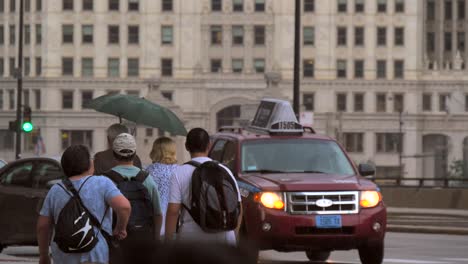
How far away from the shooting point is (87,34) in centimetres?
12938

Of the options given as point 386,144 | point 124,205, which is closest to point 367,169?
point 124,205

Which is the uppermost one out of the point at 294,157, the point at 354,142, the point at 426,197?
the point at 294,157

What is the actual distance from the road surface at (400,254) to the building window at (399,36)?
102 meters

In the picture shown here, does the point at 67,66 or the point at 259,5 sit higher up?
the point at 259,5

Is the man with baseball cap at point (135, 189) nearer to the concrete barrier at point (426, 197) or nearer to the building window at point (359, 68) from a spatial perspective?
the concrete barrier at point (426, 197)

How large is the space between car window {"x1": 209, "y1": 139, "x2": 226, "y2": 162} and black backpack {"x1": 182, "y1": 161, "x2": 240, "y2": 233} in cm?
959

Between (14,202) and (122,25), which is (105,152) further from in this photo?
(122,25)

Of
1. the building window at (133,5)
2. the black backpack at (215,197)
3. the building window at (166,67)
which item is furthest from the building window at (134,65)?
the black backpack at (215,197)

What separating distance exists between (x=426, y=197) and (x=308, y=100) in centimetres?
8233

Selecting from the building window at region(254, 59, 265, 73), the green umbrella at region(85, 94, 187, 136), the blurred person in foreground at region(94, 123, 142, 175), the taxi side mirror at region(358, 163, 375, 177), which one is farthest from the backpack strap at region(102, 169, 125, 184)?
the building window at region(254, 59, 265, 73)

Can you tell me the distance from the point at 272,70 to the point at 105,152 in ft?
379

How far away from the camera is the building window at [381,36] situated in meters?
129

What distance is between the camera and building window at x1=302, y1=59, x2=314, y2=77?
424 feet

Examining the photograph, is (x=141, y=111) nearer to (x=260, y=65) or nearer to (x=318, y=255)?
(x=318, y=255)
